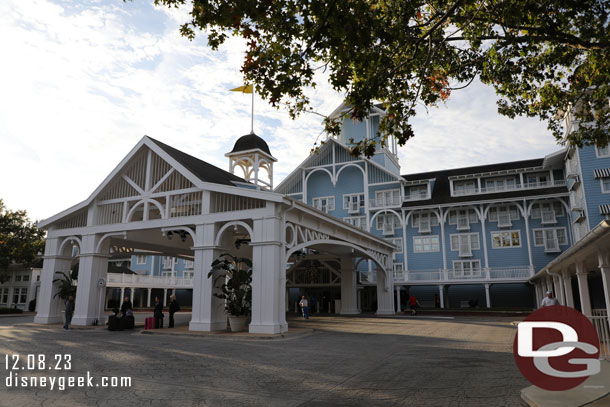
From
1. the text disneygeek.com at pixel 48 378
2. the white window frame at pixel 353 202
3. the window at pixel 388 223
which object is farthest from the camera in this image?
the white window frame at pixel 353 202

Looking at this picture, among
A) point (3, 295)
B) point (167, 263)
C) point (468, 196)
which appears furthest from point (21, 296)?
point (468, 196)

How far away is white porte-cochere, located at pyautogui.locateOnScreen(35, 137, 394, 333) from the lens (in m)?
16.6

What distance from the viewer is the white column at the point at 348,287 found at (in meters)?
32.1

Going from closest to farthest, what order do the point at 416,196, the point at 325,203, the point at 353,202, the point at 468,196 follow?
the point at 468,196
the point at 416,196
the point at 353,202
the point at 325,203

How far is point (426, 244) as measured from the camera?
3759 centimetres

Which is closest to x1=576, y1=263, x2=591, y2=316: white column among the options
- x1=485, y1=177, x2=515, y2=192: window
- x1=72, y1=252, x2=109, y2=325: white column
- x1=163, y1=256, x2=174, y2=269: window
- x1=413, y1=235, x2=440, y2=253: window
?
x1=72, y1=252, x2=109, y2=325: white column

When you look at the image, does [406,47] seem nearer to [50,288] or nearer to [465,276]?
[50,288]

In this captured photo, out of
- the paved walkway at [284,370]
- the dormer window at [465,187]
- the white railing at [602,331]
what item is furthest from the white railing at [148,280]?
the white railing at [602,331]

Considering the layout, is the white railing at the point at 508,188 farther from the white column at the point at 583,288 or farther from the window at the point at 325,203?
the white column at the point at 583,288

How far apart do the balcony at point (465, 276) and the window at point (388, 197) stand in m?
6.63

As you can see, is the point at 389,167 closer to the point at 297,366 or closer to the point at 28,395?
the point at 297,366

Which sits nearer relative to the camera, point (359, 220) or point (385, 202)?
point (385, 202)

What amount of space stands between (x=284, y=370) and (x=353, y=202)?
3214cm
